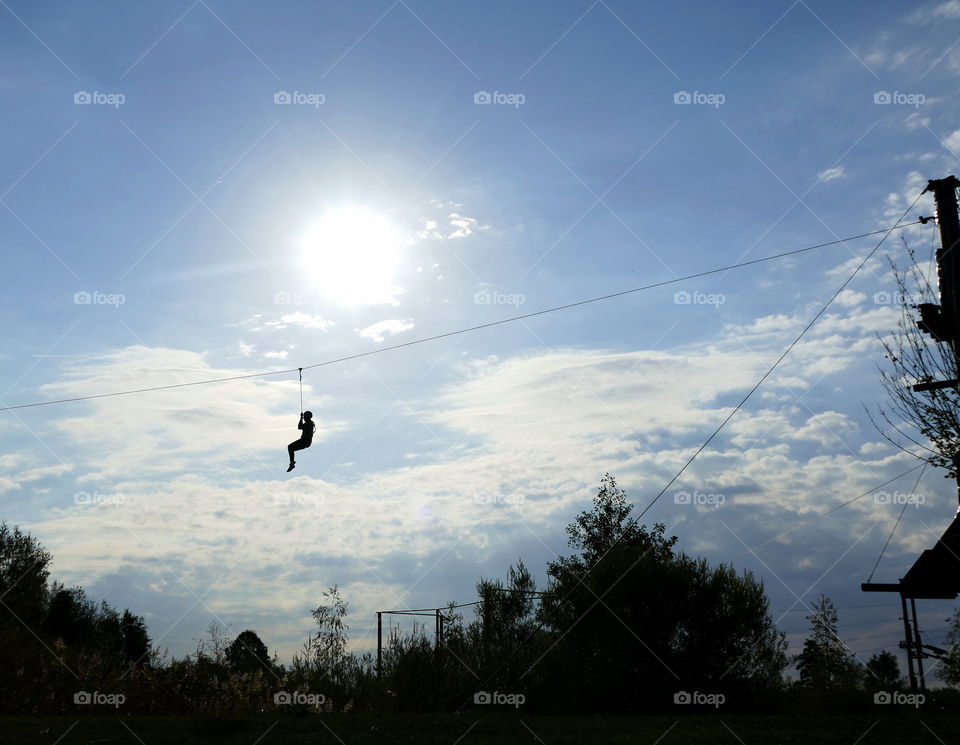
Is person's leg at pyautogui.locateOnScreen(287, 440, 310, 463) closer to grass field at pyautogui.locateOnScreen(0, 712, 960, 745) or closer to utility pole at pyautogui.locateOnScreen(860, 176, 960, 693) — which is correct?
grass field at pyautogui.locateOnScreen(0, 712, 960, 745)

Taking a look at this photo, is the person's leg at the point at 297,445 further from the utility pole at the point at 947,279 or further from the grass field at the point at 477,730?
the utility pole at the point at 947,279

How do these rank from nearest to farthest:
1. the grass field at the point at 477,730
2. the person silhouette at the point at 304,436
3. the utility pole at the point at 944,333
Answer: the grass field at the point at 477,730, the utility pole at the point at 944,333, the person silhouette at the point at 304,436

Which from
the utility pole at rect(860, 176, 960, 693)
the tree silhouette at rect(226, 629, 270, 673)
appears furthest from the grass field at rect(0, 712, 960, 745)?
the tree silhouette at rect(226, 629, 270, 673)

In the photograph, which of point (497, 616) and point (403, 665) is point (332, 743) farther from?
point (497, 616)

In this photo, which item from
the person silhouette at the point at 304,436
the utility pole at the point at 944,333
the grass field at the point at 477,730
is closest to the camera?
the grass field at the point at 477,730

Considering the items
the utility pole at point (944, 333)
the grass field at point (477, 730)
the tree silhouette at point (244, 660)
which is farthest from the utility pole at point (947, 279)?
the tree silhouette at point (244, 660)

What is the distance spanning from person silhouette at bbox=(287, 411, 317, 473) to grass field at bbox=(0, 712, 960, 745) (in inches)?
257

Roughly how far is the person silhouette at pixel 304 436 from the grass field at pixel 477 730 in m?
6.53

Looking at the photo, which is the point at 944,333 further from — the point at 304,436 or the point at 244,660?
the point at 244,660

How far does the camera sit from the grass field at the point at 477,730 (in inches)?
421

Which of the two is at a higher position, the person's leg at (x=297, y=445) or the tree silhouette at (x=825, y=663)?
the person's leg at (x=297, y=445)

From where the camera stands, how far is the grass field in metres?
10.7

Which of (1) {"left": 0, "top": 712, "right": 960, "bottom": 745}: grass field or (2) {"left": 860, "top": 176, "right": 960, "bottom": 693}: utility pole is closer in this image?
(1) {"left": 0, "top": 712, "right": 960, "bottom": 745}: grass field

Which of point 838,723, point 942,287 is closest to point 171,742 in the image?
point 838,723
